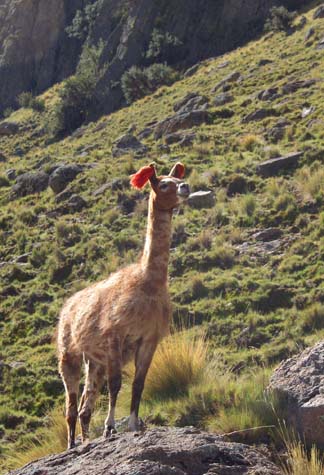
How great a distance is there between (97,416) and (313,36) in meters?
38.0

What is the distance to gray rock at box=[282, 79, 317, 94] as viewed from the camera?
3553 centimetres

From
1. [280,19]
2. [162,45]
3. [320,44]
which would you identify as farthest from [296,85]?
[162,45]

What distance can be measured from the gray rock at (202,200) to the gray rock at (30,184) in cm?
898

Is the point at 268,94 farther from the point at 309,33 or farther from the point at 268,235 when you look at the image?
the point at 268,235

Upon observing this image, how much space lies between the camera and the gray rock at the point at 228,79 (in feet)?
143

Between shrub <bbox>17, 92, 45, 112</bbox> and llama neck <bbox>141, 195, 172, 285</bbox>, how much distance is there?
66.2 meters

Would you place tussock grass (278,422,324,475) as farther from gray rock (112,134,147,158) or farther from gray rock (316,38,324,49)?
gray rock (316,38,324,49)

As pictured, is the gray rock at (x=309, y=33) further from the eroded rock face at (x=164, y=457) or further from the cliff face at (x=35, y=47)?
the eroded rock face at (x=164, y=457)

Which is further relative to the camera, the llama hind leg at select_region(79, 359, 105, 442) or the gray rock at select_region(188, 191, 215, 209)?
the gray rock at select_region(188, 191, 215, 209)

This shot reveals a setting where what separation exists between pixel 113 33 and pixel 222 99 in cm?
3147

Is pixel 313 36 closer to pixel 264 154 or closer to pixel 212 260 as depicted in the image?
pixel 264 154

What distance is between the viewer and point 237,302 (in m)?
16.1

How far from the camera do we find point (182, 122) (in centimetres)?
3566

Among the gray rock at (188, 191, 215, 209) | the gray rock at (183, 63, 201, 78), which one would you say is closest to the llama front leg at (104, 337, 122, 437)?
the gray rock at (188, 191, 215, 209)
